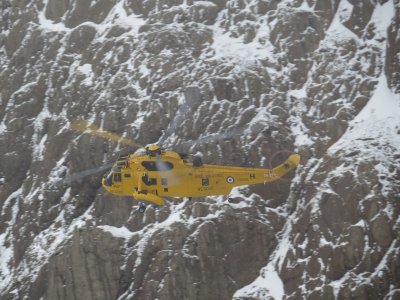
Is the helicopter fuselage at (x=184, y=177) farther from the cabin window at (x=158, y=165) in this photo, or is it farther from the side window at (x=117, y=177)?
the side window at (x=117, y=177)

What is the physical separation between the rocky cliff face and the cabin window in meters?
7.92

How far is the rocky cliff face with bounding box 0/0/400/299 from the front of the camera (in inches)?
1956

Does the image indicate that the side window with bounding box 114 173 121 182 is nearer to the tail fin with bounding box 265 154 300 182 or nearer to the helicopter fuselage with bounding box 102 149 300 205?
the helicopter fuselage with bounding box 102 149 300 205

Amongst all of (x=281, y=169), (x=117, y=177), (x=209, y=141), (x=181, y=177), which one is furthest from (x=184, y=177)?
(x=209, y=141)

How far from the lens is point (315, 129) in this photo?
2128 inches

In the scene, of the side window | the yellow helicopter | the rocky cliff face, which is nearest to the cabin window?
the yellow helicopter

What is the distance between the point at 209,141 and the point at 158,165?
14.6 meters

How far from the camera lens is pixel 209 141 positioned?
52.1m

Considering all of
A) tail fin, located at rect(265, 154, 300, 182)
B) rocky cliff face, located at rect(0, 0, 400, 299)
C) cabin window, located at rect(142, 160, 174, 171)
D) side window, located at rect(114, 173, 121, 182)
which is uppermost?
cabin window, located at rect(142, 160, 174, 171)

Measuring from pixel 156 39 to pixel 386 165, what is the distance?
64.0 ft

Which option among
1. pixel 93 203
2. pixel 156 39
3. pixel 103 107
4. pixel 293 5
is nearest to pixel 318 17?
pixel 293 5

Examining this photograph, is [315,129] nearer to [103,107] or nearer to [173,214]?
[173,214]

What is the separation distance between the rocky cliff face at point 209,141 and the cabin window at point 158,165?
7920mm

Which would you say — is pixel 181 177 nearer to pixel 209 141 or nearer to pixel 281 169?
pixel 281 169
